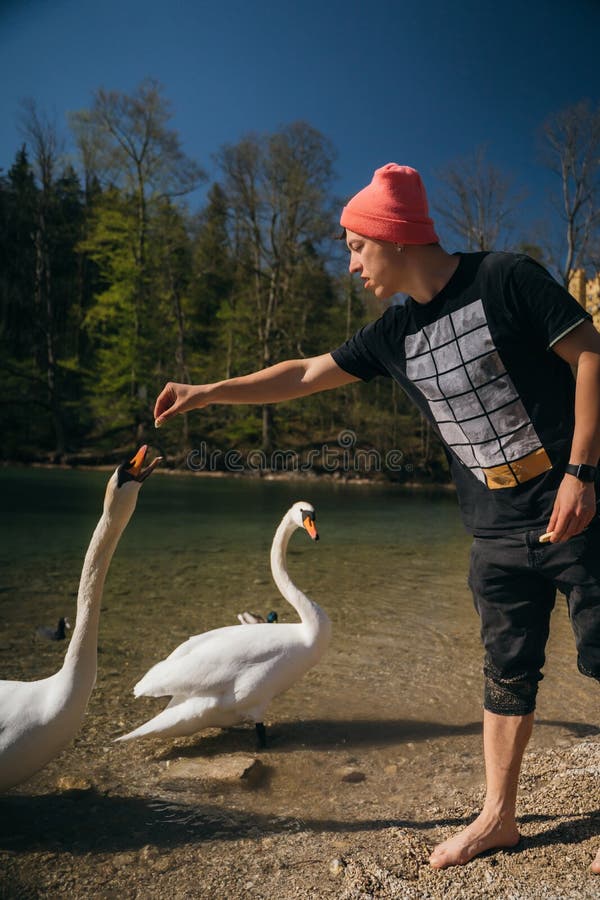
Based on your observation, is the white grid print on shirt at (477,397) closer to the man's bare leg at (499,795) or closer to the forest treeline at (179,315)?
the man's bare leg at (499,795)

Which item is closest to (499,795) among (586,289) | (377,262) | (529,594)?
(529,594)

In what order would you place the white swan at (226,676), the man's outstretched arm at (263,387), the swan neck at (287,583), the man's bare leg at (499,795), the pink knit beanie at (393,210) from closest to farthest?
the pink knit beanie at (393,210) < the man's bare leg at (499,795) < the man's outstretched arm at (263,387) < the white swan at (226,676) < the swan neck at (287,583)

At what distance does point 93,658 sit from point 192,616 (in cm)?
375

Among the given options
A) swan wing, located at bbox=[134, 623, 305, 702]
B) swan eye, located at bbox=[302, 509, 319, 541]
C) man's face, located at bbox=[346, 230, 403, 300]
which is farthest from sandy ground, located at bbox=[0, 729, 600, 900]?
swan eye, located at bbox=[302, 509, 319, 541]

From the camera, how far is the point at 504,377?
209 cm

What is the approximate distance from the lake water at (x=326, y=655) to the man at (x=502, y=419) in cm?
106

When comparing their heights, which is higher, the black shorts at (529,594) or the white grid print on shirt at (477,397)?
the white grid print on shirt at (477,397)

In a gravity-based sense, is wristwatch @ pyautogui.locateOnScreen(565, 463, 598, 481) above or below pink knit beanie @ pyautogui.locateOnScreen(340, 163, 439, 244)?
below

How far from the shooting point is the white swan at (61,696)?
266 centimetres

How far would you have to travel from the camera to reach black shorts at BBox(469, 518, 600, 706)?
203 centimetres

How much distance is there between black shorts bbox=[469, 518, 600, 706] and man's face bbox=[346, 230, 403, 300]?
0.91 metres

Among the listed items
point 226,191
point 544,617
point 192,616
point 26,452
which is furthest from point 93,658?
point 226,191

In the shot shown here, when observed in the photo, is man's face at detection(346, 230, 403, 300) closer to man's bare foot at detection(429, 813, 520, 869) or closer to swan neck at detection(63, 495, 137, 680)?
swan neck at detection(63, 495, 137, 680)

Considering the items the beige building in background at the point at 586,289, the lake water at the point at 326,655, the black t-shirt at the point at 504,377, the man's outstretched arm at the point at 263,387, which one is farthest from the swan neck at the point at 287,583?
the beige building in background at the point at 586,289
